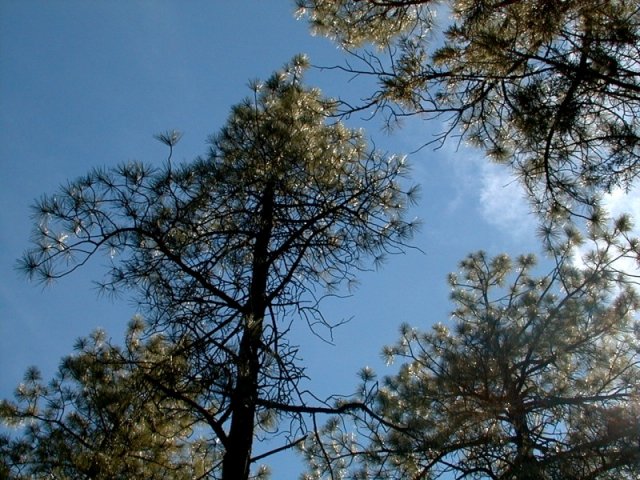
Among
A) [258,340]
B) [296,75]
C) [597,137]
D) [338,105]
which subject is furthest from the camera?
[296,75]

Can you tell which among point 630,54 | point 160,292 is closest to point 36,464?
point 160,292

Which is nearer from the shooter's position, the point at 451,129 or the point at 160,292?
the point at 160,292

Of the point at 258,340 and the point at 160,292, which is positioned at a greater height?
the point at 160,292

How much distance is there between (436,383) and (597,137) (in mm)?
3551

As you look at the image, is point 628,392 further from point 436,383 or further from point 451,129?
point 451,129

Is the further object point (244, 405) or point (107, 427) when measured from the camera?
point (107, 427)

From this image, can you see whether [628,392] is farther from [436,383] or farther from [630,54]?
[630,54]

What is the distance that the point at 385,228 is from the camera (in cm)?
530

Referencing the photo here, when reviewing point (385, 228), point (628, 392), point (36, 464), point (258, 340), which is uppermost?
point (385, 228)

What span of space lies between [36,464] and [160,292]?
2967 millimetres

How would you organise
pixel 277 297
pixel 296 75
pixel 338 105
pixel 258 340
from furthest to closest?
1. pixel 296 75
2. pixel 338 105
3. pixel 277 297
4. pixel 258 340

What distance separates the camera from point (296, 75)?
A: 20.2ft

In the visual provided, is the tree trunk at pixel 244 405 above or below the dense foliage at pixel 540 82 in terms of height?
below

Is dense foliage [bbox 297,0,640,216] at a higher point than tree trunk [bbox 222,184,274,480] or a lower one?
higher
